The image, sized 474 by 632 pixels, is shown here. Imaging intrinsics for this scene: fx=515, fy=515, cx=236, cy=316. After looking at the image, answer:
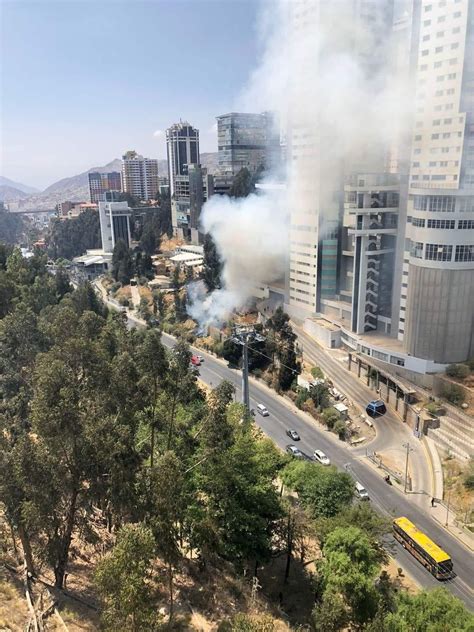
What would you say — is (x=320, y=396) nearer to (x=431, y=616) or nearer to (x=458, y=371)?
(x=458, y=371)

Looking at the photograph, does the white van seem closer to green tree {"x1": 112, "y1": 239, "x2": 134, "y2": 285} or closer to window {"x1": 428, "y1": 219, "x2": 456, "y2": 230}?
window {"x1": 428, "y1": 219, "x2": 456, "y2": 230}

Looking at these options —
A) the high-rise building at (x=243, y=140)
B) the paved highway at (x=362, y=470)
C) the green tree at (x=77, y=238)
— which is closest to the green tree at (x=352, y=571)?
Answer: the paved highway at (x=362, y=470)

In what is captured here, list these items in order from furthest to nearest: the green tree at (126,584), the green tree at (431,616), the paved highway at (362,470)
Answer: the paved highway at (362,470) < the green tree at (431,616) < the green tree at (126,584)

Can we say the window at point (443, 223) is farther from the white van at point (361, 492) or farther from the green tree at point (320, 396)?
the white van at point (361, 492)

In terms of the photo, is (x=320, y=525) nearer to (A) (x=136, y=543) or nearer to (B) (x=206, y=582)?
(B) (x=206, y=582)

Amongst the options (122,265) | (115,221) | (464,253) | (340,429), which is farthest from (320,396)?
(115,221)

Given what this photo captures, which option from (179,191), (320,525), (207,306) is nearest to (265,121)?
(179,191)

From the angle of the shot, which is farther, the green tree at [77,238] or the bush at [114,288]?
the green tree at [77,238]
